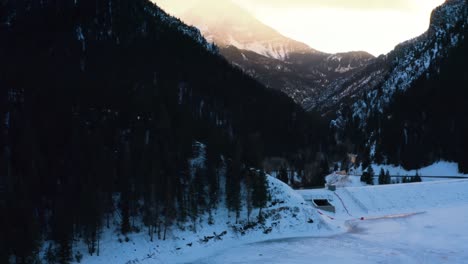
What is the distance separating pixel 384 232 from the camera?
69750 millimetres

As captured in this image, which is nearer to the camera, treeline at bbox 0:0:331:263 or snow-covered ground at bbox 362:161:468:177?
treeline at bbox 0:0:331:263

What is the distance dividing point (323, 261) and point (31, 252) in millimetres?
34317

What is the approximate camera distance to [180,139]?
8069 cm

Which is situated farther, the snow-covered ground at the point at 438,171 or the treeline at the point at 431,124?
the treeline at the point at 431,124

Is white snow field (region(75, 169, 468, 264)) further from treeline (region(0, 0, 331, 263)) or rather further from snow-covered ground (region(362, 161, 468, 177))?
snow-covered ground (region(362, 161, 468, 177))

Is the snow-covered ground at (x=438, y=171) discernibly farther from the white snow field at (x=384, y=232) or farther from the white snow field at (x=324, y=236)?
the white snow field at (x=324, y=236)

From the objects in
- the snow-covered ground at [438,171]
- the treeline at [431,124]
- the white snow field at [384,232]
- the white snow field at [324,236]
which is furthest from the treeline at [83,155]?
the treeline at [431,124]

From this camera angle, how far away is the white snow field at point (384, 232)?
55125 millimetres

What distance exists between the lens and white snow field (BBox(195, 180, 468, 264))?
5512 centimetres

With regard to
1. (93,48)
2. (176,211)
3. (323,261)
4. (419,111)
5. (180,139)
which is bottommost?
Result: (323,261)

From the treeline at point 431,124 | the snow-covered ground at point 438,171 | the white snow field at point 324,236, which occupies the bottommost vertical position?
the white snow field at point 324,236

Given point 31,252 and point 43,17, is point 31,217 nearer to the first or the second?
point 31,252

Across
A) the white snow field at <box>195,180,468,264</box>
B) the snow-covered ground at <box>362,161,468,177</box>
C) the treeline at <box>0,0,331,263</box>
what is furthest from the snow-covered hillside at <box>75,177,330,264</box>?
the snow-covered ground at <box>362,161,468,177</box>

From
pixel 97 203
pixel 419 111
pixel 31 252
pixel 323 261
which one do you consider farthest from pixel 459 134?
pixel 31 252
